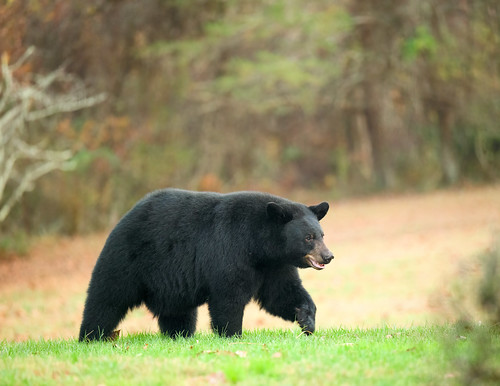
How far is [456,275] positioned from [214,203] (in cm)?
307

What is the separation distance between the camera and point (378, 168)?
131 feet

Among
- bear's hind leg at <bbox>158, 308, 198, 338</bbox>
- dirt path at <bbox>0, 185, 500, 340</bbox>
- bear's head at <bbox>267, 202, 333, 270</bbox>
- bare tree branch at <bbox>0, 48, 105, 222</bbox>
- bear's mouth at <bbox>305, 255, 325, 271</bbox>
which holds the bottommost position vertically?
dirt path at <bbox>0, 185, 500, 340</bbox>

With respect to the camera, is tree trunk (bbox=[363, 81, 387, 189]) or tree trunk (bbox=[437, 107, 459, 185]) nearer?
tree trunk (bbox=[437, 107, 459, 185])

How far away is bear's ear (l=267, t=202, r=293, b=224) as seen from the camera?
311 inches

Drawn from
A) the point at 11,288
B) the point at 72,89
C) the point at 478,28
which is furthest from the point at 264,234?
the point at 478,28

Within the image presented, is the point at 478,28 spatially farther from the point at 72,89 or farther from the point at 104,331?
the point at 104,331

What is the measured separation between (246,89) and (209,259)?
29391 millimetres

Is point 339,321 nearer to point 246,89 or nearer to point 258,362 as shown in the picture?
point 258,362

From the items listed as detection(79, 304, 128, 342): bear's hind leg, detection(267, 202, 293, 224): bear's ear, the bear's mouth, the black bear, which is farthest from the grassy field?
detection(267, 202, 293, 224): bear's ear

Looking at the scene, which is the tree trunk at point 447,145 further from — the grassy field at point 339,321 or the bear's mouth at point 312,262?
the bear's mouth at point 312,262

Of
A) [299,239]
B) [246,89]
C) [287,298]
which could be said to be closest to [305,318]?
[287,298]

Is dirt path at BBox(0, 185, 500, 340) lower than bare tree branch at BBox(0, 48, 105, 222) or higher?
lower

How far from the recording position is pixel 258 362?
6102mm

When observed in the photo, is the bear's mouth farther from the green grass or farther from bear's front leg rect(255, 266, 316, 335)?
the green grass
